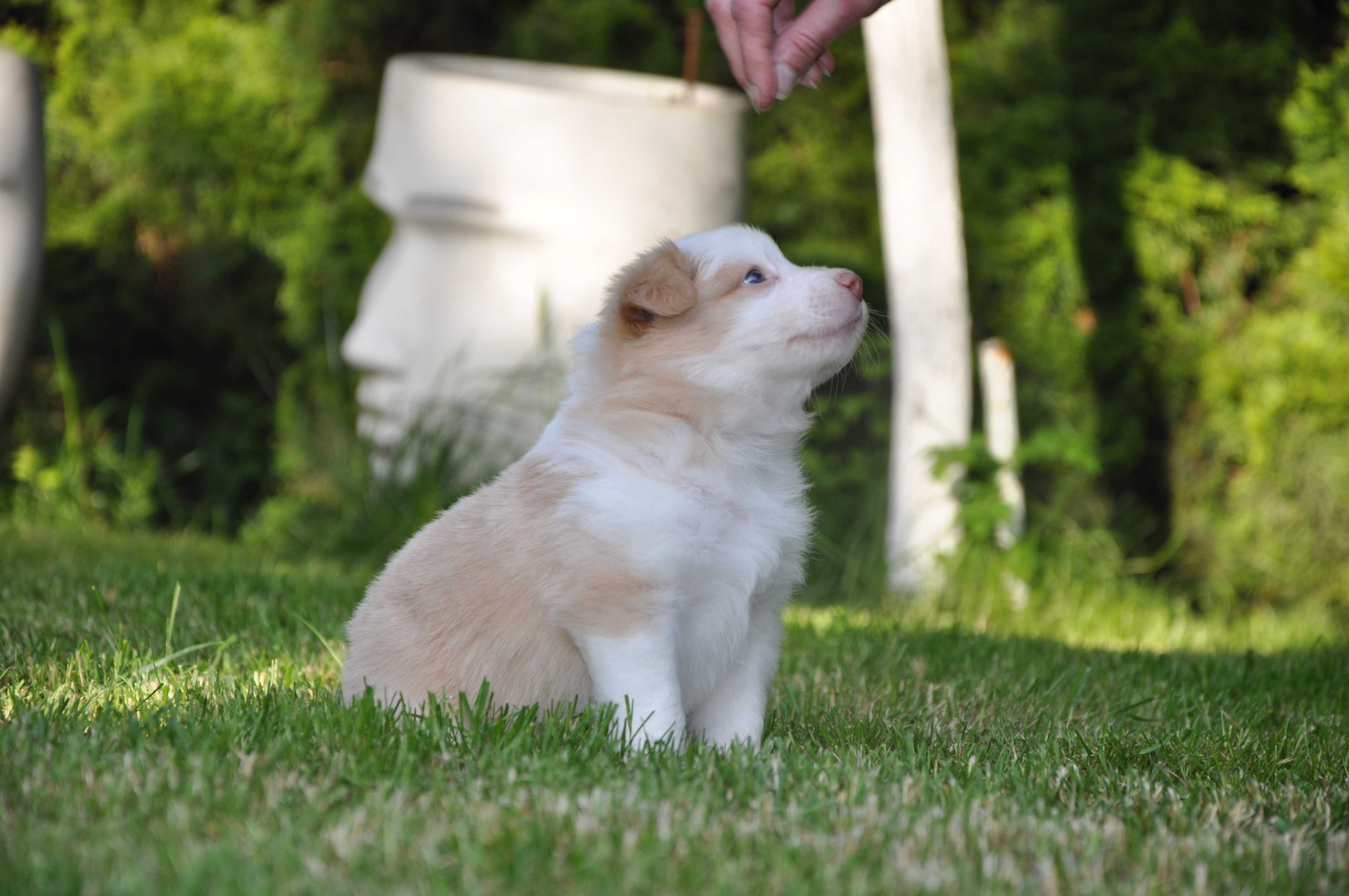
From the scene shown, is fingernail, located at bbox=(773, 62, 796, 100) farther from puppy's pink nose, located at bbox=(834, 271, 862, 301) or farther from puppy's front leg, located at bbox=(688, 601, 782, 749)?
puppy's front leg, located at bbox=(688, 601, 782, 749)

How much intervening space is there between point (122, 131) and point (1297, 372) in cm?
604

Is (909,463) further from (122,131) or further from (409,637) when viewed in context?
(122,131)

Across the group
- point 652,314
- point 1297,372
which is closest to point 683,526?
point 652,314

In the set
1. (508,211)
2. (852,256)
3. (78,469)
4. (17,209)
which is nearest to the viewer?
(17,209)

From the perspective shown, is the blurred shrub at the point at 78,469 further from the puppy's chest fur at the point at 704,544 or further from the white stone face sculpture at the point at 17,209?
the puppy's chest fur at the point at 704,544

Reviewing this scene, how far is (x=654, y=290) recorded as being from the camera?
7.64ft

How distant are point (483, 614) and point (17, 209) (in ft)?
10.5

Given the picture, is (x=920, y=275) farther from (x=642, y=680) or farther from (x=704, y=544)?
(x=642, y=680)

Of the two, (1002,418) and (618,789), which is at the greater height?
(1002,418)

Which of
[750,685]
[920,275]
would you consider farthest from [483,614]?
[920,275]

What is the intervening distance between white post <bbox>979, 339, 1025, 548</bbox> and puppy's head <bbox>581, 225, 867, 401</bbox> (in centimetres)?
289

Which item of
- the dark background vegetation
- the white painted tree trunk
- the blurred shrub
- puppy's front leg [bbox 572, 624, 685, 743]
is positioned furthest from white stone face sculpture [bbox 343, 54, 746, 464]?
puppy's front leg [bbox 572, 624, 685, 743]

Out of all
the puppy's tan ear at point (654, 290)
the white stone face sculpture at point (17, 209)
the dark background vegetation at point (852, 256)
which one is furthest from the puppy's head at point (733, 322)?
the white stone face sculpture at point (17, 209)

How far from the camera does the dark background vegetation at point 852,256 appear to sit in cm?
566
